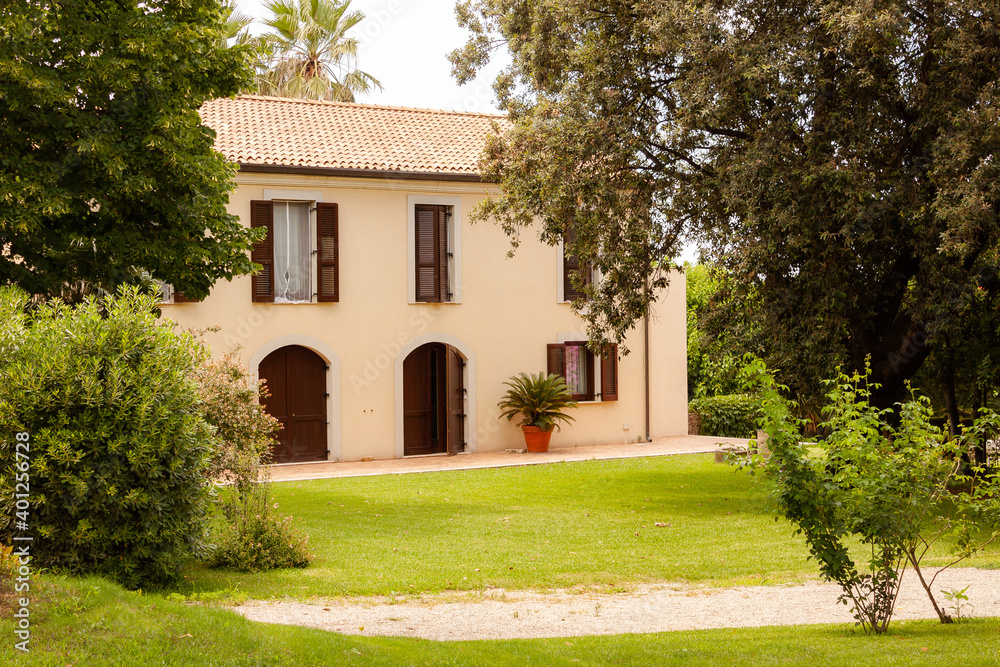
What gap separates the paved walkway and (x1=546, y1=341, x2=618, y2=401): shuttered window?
1.30 metres

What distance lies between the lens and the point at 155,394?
25.8ft

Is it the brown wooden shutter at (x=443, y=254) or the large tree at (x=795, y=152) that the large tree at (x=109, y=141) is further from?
the brown wooden shutter at (x=443, y=254)

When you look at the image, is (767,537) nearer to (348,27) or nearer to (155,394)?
(155,394)

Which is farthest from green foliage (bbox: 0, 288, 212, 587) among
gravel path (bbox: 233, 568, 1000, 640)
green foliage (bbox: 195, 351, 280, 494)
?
green foliage (bbox: 195, 351, 280, 494)

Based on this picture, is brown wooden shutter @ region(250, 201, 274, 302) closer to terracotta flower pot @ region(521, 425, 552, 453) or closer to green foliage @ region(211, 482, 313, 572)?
terracotta flower pot @ region(521, 425, 552, 453)

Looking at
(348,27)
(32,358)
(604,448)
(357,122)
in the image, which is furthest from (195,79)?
(348,27)

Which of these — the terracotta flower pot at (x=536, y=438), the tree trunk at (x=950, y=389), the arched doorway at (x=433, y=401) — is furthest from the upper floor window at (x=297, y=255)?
the tree trunk at (x=950, y=389)

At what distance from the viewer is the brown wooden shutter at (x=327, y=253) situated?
65.5 feet

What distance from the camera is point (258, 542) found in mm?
10000

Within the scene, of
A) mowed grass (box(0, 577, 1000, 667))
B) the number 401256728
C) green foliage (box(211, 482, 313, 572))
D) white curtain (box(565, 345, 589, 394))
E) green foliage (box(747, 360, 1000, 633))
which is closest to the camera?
mowed grass (box(0, 577, 1000, 667))

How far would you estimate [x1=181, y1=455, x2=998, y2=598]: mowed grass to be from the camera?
31.2 ft

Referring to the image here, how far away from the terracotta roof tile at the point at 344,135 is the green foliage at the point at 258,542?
10474 millimetres

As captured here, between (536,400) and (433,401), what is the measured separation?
2451 millimetres

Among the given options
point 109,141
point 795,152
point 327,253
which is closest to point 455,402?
point 327,253
